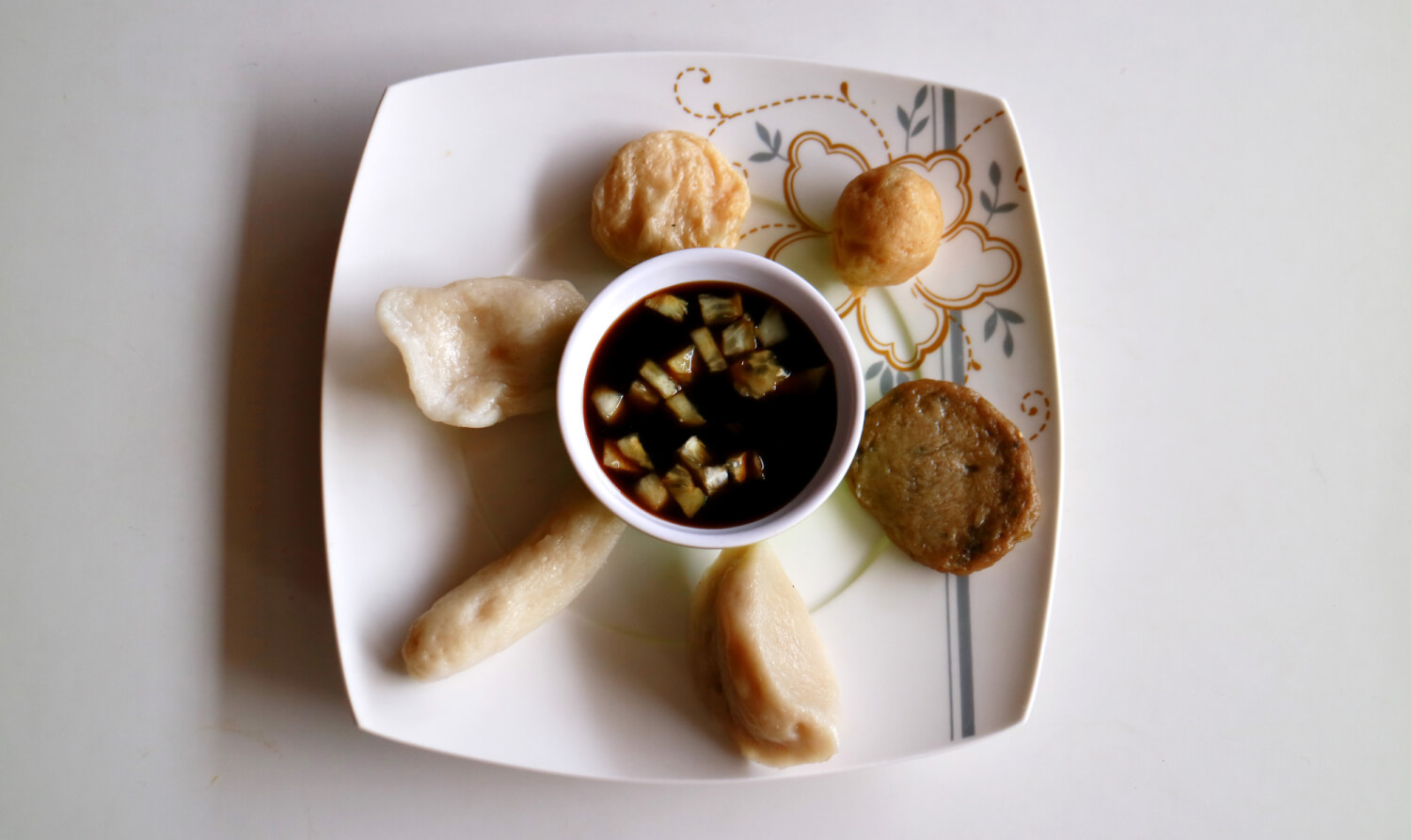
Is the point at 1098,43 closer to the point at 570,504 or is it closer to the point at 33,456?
the point at 570,504

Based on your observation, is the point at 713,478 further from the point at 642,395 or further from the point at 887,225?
the point at 887,225

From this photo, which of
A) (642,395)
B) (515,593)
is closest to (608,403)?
(642,395)

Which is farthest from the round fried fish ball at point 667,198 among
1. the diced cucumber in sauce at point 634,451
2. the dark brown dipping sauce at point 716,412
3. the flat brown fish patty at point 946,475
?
the flat brown fish patty at point 946,475

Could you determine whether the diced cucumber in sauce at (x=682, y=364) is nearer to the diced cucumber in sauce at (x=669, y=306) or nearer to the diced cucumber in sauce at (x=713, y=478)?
the diced cucumber in sauce at (x=669, y=306)

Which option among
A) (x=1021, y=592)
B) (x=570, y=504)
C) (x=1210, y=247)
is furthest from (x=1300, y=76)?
(x=570, y=504)

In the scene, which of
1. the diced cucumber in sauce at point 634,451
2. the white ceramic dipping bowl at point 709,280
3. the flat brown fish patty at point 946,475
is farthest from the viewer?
the flat brown fish patty at point 946,475
